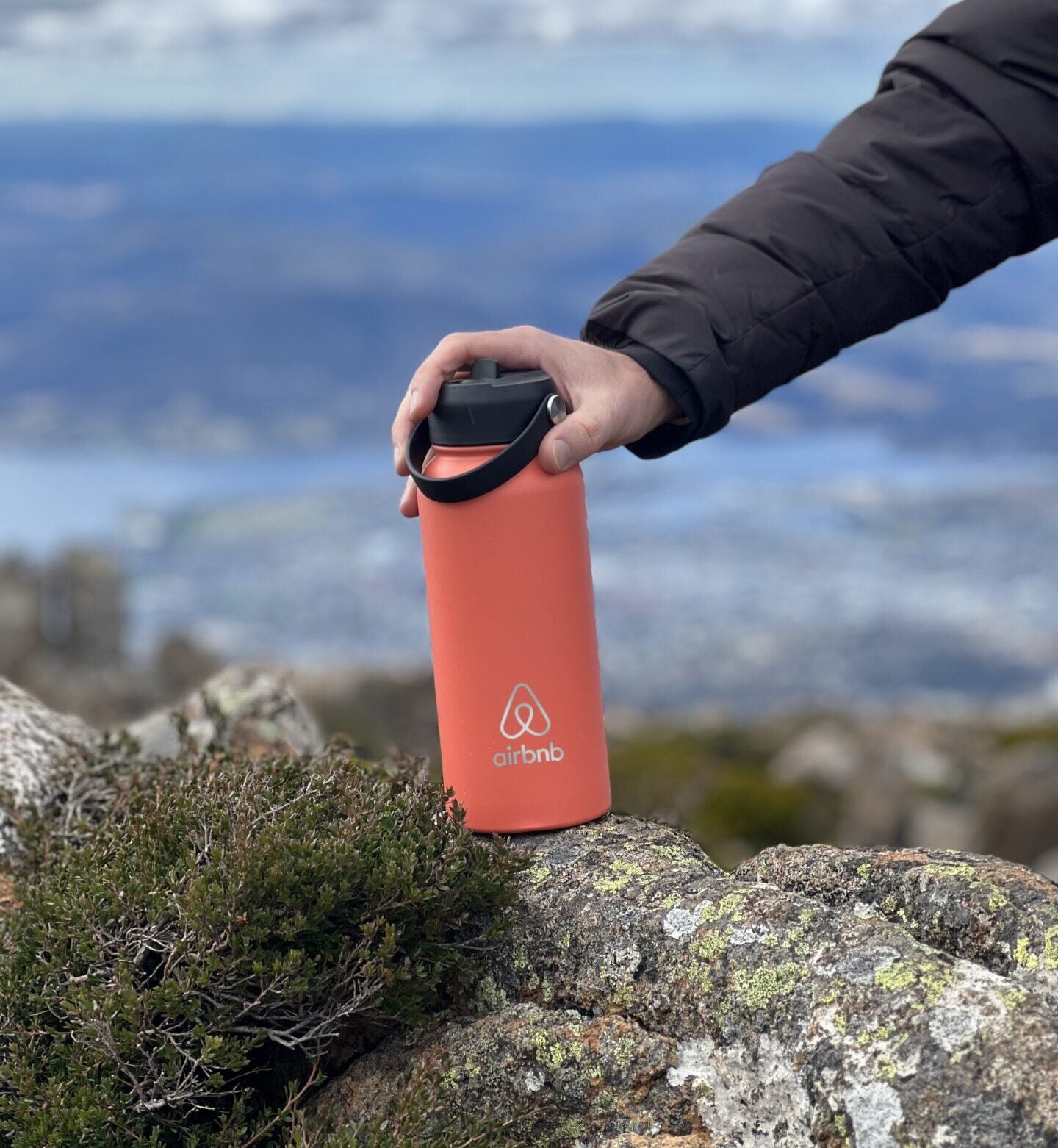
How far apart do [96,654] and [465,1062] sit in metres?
47.4

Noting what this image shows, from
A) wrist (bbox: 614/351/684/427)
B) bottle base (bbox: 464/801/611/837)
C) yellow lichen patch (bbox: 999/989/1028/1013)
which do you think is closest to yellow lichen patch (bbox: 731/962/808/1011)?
yellow lichen patch (bbox: 999/989/1028/1013)

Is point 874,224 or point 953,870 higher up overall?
point 874,224

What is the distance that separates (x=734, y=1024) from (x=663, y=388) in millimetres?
1950

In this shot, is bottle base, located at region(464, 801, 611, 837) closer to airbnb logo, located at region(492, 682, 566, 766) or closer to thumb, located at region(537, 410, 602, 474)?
airbnb logo, located at region(492, 682, 566, 766)

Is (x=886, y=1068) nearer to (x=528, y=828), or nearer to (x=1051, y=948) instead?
(x=1051, y=948)

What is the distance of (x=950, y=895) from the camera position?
11.7ft

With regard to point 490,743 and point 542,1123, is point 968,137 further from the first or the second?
point 542,1123

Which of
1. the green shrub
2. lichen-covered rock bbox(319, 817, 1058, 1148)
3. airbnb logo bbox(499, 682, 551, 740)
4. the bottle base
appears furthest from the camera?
the bottle base

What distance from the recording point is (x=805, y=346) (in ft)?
14.6

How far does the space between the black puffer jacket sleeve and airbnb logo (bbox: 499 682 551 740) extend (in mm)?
963

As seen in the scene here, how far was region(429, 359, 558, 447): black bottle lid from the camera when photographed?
3.75 meters

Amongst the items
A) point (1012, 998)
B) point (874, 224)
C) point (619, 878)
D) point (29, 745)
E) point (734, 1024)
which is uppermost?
point (874, 224)

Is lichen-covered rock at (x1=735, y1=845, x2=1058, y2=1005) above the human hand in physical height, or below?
below

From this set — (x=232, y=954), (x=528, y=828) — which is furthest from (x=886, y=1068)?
(x=232, y=954)
